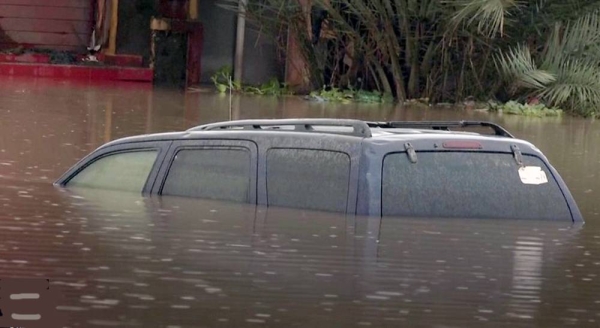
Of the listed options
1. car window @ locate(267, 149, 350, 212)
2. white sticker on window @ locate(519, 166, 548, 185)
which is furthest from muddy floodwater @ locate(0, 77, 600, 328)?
white sticker on window @ locate(519, 166, 548, 185)

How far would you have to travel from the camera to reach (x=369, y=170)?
7164 millimetres

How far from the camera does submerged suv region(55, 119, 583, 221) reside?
7266 millimetres

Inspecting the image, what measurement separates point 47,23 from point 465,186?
2133 cm

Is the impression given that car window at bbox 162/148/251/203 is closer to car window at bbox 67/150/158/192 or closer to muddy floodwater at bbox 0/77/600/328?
muddy floodwater at bbox 0/77/600/328

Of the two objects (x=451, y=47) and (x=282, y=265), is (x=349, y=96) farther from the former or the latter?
(x=282, y=265)

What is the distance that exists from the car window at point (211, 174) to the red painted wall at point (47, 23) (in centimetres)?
1962

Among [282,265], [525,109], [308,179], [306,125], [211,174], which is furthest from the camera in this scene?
[525,109]

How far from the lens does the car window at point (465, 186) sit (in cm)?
728

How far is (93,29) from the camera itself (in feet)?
90.4

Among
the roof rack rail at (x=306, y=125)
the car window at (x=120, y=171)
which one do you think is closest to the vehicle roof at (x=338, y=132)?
the roof rack rail at (x=306, y=125)

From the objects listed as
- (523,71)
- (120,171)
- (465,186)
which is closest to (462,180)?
(465,186)

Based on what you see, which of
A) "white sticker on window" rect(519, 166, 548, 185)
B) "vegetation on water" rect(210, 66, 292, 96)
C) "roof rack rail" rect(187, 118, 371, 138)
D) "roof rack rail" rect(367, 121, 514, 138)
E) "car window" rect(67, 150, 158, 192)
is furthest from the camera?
"vegetation on water" rect(210, 66, 292, 96)

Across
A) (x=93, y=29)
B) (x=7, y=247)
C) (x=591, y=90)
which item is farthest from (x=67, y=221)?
(x=93, y=29)

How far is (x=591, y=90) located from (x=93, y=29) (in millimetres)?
10521
